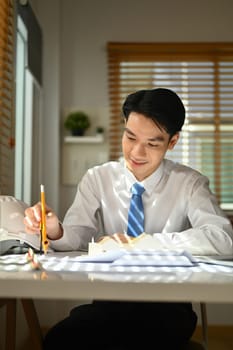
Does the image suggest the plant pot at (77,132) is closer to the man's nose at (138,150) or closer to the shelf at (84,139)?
the shelf at (84,139)

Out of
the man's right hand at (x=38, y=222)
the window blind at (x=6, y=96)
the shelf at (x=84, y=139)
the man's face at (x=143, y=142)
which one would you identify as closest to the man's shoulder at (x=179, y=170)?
the man's face at (x=143, y=142)

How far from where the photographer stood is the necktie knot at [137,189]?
1.71m

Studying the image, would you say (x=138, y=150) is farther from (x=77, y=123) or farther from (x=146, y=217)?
(x=77, y=123)

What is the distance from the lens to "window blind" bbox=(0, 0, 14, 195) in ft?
6.66

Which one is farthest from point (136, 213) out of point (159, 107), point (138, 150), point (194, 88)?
point (194, 88)

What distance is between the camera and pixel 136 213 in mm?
1652

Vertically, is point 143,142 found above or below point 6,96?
below

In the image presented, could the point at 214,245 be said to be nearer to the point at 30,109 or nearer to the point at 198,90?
the point at 30,109

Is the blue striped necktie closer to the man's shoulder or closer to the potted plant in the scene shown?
the man's shoulder

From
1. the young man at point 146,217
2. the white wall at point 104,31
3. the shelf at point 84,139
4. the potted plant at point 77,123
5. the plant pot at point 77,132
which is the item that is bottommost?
the young man at point 146,217

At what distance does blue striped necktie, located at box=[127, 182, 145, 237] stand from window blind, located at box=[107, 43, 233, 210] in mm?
1847

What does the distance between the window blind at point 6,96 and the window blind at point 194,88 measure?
52.4 inches

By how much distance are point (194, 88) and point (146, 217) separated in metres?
2.05

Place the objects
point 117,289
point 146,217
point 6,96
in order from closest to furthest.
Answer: point 117,289
point 146,217
point 6,96
